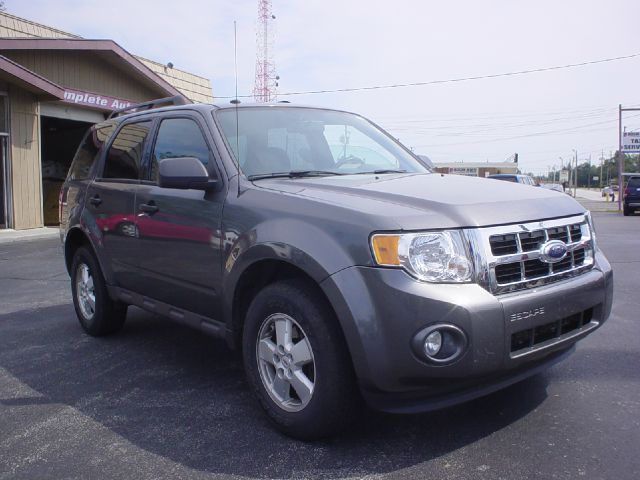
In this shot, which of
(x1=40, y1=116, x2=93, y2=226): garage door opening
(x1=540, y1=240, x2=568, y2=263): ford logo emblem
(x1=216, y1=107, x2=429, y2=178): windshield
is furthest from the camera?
(x1=40, y1=116, x2=93, y2=226): garage door opening

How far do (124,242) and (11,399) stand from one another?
129 centimetres

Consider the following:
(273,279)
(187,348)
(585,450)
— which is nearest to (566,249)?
(585,450)

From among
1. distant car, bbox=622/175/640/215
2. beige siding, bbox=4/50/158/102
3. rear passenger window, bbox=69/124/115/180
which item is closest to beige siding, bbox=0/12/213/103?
beige siding, bbox=4/50/158/102

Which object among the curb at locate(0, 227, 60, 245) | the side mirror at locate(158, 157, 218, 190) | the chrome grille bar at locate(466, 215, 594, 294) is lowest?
the curb at locate(0, 227, 60, 245)

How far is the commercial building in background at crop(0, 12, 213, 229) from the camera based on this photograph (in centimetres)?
1502

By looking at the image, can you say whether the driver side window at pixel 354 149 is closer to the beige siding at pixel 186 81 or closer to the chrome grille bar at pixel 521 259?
the chrome grille bar at pixel 521 259

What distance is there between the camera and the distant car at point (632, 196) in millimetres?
25125

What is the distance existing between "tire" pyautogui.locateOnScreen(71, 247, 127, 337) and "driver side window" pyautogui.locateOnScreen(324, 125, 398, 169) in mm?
2220

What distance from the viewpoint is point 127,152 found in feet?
15.8

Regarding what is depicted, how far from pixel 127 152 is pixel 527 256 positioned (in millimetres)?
3212

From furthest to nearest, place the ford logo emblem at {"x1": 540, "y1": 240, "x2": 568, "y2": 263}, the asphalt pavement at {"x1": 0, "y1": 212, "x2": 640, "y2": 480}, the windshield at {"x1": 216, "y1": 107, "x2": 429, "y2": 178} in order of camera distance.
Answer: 1. the windshield at {"x1": 216, "y1": 107, "x2": 429, "y2": 178}
2. the ford logo emblem at {"x1": 540, "y1": 240, "x2": 568, "y2": 263}
3. the asphalt pavement at {"x1": 0, "y1": 212, "x2": 640, "y2": 480}

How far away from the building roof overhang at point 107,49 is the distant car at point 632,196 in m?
18.2

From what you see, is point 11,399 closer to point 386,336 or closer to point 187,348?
point 187,348

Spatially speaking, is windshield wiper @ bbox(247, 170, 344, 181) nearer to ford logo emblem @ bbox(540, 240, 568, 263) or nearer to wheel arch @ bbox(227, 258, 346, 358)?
wheel arch @ bbox(227, 258, 346, 358)
